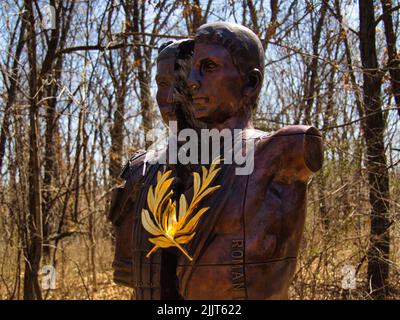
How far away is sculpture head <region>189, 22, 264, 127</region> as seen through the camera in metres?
2.44

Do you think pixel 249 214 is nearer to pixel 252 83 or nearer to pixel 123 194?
pixel 252 83

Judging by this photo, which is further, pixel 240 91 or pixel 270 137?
pixel 240 91

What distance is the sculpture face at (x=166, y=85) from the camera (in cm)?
286

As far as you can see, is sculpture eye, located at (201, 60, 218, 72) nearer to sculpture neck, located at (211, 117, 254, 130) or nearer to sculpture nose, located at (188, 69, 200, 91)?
sculpture nose, located at (188, 69, 200, 91)

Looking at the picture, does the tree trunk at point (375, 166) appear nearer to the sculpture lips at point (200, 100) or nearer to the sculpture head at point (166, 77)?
the sculpture head at point (166, 77)

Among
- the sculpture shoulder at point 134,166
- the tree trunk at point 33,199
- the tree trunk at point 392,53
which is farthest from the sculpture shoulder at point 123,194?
the tree trunk at point 392,53

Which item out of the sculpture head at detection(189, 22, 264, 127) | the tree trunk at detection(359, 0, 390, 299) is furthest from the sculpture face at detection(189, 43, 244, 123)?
the tree trunk at detection(359, 0, 390, 299)

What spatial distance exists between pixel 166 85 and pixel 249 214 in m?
0.96

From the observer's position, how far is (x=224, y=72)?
2434mm

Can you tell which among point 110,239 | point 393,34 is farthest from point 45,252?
point 393,34

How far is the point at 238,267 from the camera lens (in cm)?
219

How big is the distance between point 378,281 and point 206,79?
174 inches

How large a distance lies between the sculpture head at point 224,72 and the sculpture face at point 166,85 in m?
0.36
